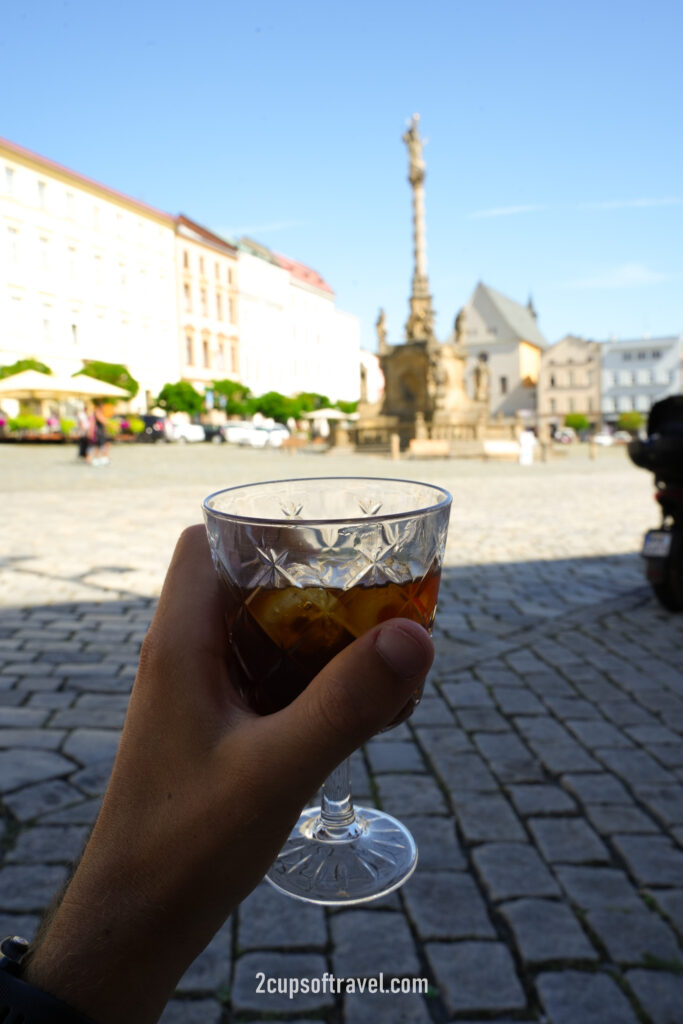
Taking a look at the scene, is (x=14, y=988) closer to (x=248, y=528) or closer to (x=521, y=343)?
(x=248, y=528)

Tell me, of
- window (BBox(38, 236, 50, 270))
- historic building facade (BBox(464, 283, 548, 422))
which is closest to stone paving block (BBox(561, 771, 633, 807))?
window (BBox(38, 236, 50, 270))

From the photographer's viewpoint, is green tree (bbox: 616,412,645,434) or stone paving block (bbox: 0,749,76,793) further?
green tree (bbox: 616,412,645,434)

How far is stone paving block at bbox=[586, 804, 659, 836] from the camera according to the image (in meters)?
2.63

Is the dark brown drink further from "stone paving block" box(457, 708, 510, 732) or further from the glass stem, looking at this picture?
"stone paving block" box(457, 708, 510, 732)

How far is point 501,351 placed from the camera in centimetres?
8594

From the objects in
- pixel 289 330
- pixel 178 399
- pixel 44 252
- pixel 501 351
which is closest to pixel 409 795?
pixel 178 399

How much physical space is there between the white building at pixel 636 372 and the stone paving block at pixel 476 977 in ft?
297

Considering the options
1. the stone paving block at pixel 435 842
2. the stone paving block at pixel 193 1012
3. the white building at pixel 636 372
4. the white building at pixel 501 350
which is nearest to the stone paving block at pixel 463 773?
the stone paving block at pixel 435 842

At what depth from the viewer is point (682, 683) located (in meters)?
4.14

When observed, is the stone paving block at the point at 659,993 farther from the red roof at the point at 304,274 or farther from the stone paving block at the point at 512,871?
the red roof at the point at 304,274

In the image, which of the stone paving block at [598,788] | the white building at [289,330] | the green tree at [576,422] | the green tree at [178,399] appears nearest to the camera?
the stone paving block at [598,788]

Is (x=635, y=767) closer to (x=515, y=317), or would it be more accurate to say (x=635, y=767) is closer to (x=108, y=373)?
(x=108, y=373)

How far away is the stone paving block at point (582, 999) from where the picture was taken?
1.79 m

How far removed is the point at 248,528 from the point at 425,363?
37.5 m
